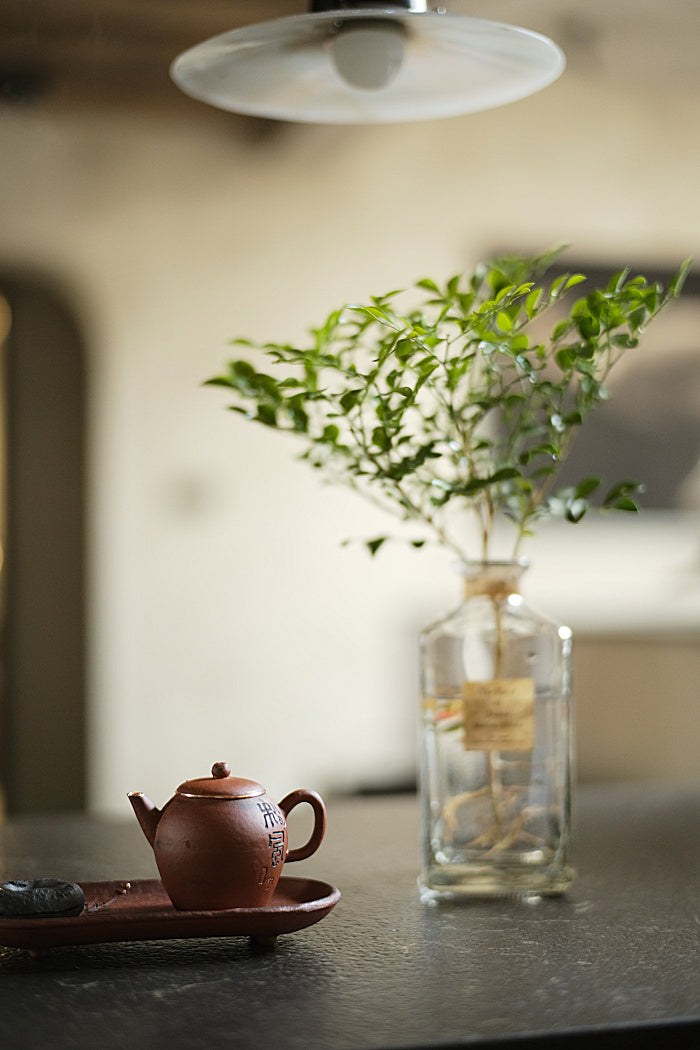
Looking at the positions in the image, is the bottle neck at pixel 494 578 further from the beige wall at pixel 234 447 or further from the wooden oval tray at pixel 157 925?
the beige wall at pixel 234 447

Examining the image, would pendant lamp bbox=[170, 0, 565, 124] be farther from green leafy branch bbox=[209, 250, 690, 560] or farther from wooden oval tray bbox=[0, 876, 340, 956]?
wooden oval tray bbox=[0, 876, 340, 956]

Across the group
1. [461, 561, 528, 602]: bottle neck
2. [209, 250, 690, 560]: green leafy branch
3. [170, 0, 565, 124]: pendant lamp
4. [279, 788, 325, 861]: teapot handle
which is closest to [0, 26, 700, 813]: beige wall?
[170, 0, 565, 124]: pendant lamp

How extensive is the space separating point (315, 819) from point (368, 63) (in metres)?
0.75

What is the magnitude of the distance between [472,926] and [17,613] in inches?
122

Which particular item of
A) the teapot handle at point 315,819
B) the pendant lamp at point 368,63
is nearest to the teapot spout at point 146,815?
the teapot handle at point 315,819

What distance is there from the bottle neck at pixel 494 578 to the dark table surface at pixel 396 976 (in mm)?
294

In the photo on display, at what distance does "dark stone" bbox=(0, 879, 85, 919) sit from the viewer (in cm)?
94

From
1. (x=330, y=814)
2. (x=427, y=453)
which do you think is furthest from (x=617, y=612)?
(x=427, y=453)

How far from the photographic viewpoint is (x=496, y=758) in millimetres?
1181

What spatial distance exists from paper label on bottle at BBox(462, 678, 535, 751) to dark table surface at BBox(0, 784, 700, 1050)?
15 cm

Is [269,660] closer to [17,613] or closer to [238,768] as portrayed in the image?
[238,768]

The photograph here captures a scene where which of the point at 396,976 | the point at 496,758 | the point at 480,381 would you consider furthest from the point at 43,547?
the point at 396,976

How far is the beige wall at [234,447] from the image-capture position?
394 cm

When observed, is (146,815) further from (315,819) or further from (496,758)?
(496,758)
